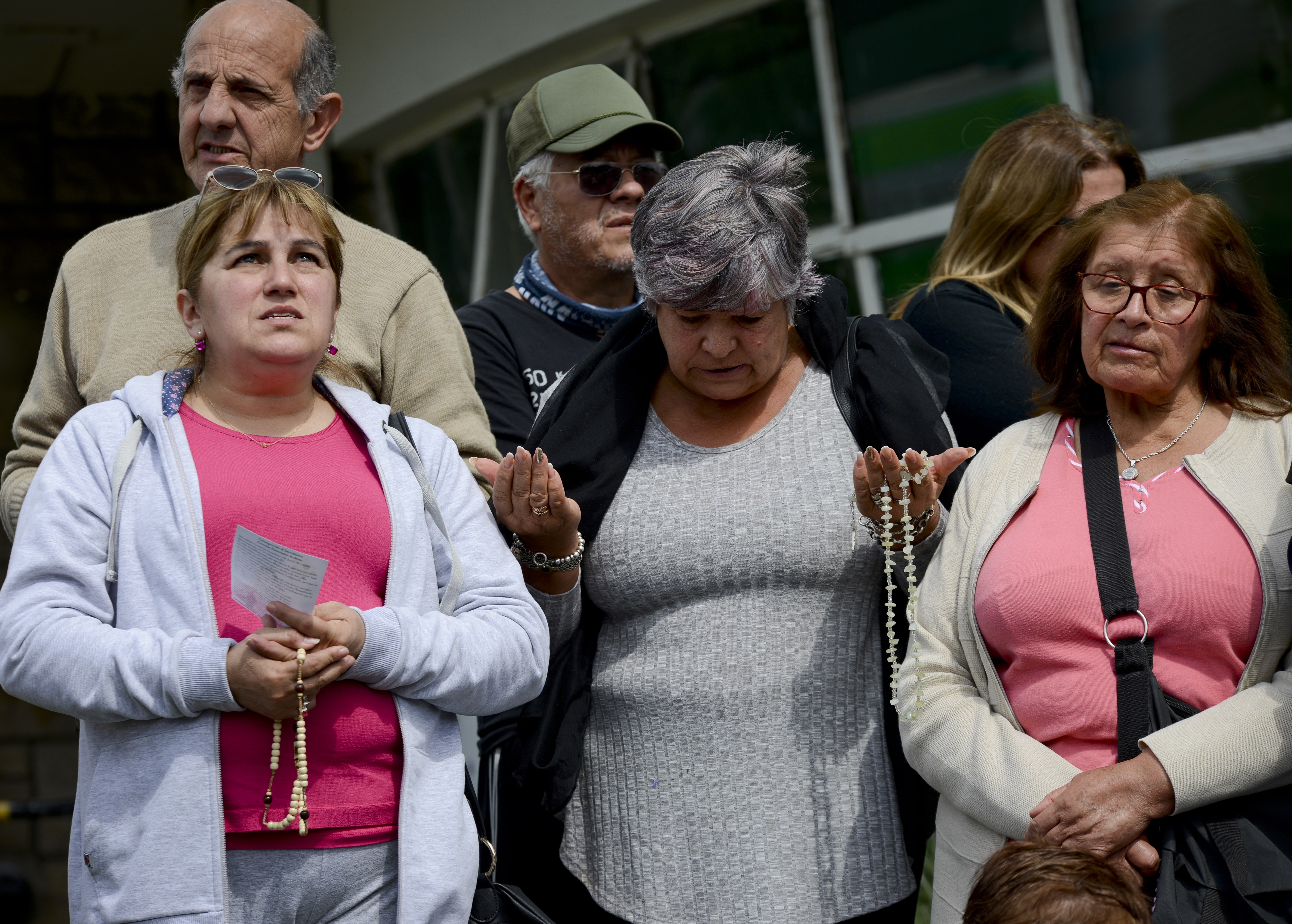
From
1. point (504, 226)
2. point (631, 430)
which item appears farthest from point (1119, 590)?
point (504, 226)

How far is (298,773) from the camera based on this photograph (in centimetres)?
196

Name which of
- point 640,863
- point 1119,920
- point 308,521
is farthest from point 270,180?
point 1119,920

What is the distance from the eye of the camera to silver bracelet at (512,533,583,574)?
2451 millimetres

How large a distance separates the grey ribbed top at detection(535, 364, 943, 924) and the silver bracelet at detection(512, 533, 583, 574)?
0.06 metres

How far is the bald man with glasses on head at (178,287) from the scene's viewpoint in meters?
2.51

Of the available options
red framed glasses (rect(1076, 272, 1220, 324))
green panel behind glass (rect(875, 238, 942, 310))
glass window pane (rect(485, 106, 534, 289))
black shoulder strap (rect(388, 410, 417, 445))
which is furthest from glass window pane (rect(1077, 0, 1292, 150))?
black shoulder strap (rect(388, 410, 417, 445))

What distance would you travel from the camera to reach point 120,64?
6000 millimetres

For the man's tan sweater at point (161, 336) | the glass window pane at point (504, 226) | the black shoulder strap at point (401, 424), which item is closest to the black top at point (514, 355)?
the man's tan sweater at point (161, 336)

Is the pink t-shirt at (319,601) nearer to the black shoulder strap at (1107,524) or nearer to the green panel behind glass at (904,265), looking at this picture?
the black shoulder strap at (1107,524)

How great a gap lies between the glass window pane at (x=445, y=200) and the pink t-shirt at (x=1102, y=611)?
476 cm

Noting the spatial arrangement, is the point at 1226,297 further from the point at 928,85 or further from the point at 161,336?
the point at 928,85

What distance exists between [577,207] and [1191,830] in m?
2.01

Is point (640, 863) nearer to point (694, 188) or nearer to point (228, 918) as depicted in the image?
point (228, 918)

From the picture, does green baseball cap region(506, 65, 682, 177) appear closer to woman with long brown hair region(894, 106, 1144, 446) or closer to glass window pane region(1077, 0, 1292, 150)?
woman with long brown hair region(894, 106, 1144, 446)
